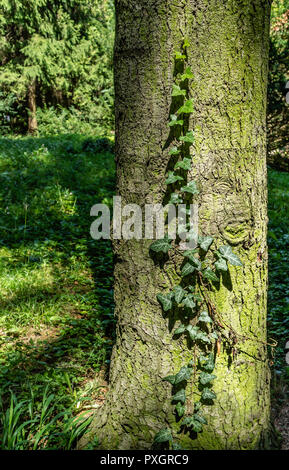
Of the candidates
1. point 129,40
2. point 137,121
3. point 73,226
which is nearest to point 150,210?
point 137,121

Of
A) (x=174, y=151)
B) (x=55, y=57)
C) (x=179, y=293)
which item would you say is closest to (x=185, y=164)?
(x=174, y=151)

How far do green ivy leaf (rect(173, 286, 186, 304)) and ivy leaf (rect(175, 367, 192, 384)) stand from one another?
0.34 metres

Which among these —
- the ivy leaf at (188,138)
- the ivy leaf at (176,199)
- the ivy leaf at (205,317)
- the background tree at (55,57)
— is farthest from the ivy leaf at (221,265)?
the background tree at (55,57)

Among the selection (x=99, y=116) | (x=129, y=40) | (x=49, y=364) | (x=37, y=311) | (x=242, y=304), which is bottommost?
(x=49, y=364)

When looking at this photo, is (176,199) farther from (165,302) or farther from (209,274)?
(165,302)

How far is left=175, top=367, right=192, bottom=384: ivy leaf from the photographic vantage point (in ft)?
5.93

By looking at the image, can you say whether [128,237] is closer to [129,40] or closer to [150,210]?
[150,210]

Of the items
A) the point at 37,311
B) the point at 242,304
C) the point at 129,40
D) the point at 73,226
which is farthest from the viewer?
the point at 73,226

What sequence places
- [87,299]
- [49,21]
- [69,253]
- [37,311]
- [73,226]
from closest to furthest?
[37,311] < [87,299] < [69,253] < [73,226] < [49,21]

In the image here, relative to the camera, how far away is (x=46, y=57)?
1287cm

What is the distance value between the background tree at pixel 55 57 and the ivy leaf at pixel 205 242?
40.2ft

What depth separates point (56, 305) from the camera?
131 inches

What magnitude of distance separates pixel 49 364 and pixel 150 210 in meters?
1.49

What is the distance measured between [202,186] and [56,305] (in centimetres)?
208
